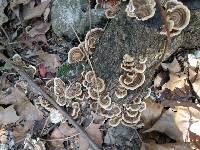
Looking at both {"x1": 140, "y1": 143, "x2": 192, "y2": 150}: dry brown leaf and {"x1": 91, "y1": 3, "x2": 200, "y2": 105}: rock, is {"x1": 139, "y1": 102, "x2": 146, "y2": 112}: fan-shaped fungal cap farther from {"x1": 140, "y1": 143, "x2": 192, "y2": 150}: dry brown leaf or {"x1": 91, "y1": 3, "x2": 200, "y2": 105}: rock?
{"x1": 140, "y1": 143, "x2": 192, "y2": 150}: dry brown leaf

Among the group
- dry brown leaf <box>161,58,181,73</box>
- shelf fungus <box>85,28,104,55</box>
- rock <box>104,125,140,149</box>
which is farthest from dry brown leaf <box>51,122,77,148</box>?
dry brown leaf <box>161,58,181,73</box>

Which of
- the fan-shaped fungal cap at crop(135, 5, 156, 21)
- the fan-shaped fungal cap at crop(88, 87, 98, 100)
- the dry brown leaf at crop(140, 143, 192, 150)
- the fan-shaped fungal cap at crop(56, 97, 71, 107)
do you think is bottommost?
the dry brown leaf at crop(140, 143, 192, 150)

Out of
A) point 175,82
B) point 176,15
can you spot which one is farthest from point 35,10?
point 176,15

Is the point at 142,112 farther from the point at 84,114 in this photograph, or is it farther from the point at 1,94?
the point at 1,94

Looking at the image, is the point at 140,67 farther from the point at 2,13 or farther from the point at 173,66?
the point at 2,13

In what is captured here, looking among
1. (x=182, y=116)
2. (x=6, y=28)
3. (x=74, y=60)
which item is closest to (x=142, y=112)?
(x=182, y=116)

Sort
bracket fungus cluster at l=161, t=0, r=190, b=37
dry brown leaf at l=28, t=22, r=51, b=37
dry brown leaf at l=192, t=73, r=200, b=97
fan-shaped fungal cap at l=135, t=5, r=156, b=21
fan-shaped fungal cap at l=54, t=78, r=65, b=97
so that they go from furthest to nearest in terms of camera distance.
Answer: dry brown leaf at l=28, t=22, r=51, b=37 → dry brown leaf at l=192, t=73, r=200, b=97 → fan-shaped fungal cap at l=54, t=78, r=65, b=97 → bracket fungus cluster at l=161, t=0, r=190, b=37 → fan-shaped fungal cap at l=135, t=5, r=156, b=21
